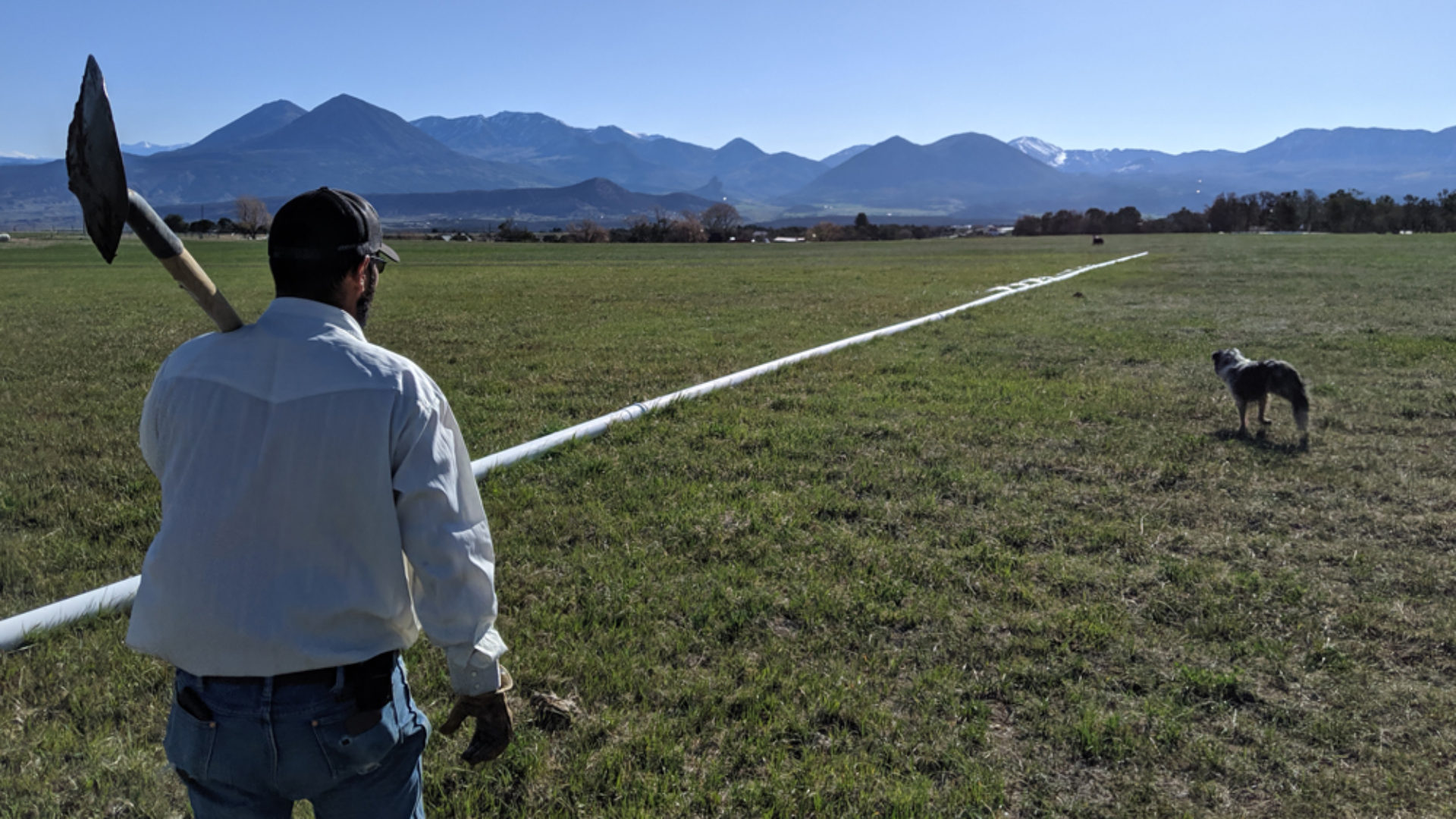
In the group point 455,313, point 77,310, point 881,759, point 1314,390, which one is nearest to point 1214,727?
point 881,759

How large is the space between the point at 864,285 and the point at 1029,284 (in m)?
4.92

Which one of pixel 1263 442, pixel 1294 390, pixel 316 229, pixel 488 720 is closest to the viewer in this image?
pixel 316 229

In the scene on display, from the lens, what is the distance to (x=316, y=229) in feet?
6.15

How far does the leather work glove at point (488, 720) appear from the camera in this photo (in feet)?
6.63

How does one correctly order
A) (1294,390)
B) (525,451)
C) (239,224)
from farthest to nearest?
(239,224), (1294,390), (525,451)

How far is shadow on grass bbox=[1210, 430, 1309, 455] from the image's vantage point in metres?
7.25

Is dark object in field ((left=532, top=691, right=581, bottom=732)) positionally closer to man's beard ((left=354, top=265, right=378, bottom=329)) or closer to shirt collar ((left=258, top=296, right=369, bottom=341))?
man's beard ((left=354, top=265, right=378, bottom=329))

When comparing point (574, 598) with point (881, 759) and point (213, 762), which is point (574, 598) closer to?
point (881, 759)

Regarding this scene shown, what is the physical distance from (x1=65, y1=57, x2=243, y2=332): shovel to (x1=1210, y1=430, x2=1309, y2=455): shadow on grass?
7.90 metres

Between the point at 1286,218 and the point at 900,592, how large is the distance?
11986 centimetres

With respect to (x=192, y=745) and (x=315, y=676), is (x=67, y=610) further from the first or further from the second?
(x=315, y=676)

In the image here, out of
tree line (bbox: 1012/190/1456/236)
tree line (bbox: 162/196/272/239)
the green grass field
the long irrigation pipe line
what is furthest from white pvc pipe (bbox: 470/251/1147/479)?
tree line (bbox: 1012/190/1456/236)

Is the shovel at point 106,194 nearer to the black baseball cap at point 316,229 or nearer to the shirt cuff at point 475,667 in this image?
the black baseball cap at point 316,229

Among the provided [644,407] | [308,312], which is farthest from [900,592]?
[644,407]
